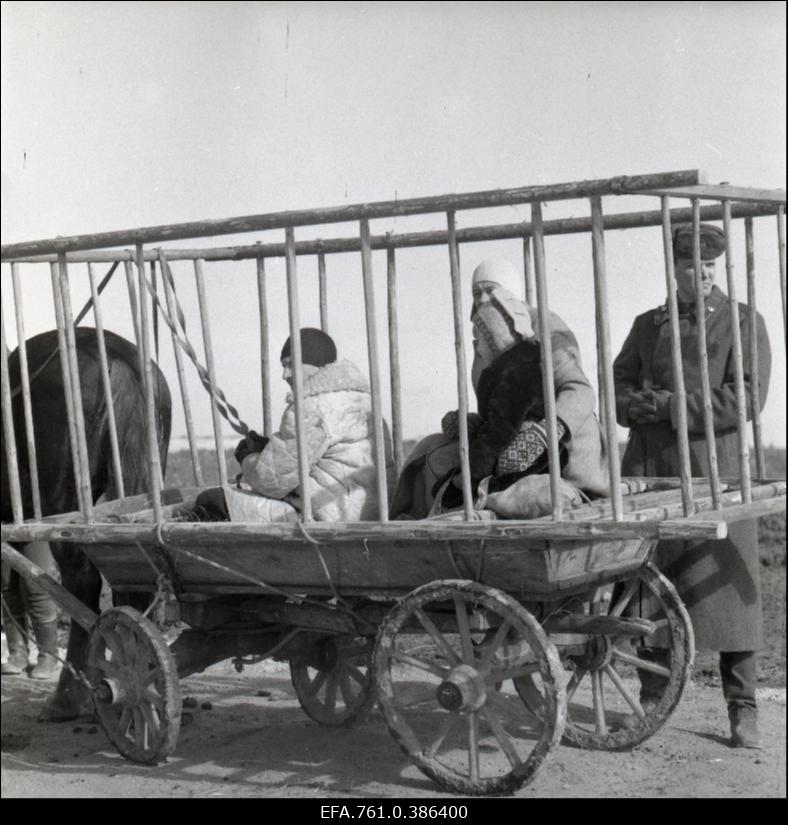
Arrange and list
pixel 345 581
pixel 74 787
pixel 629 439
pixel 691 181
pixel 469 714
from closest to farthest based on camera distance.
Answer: pixel 691 181, pixel 469 714, pixel 345 581, pixel 74 787, pixel 629 439

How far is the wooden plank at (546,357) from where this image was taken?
4.00 metres

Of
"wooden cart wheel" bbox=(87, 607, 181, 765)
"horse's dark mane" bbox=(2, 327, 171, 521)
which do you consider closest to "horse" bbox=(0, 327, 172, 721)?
"horse's dark mane" bbox=(2, 327, 171, 521)

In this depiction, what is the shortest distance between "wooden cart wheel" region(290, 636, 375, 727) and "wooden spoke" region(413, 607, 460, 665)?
129cm

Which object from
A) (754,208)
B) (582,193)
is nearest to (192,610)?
(582,193)

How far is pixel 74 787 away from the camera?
493cm

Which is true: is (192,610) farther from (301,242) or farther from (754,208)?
(754,208)

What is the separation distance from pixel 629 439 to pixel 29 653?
13.1 feet

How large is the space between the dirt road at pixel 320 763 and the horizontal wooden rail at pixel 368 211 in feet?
6.27

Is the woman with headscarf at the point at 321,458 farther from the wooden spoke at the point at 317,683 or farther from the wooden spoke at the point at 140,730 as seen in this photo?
the wooden spoke at the point at 317,683

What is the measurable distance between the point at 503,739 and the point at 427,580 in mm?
607

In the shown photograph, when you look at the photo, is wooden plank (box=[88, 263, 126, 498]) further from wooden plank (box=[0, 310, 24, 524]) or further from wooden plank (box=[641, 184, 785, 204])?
wooden plank (box=[641, 184, 785, 204])

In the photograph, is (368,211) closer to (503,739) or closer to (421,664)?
(421,664)

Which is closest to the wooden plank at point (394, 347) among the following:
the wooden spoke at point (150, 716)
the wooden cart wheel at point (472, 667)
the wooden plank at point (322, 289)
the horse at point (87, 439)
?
the wooden plank at point (322, 289)

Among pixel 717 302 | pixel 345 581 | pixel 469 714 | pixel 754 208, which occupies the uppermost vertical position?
pixel 754 208
